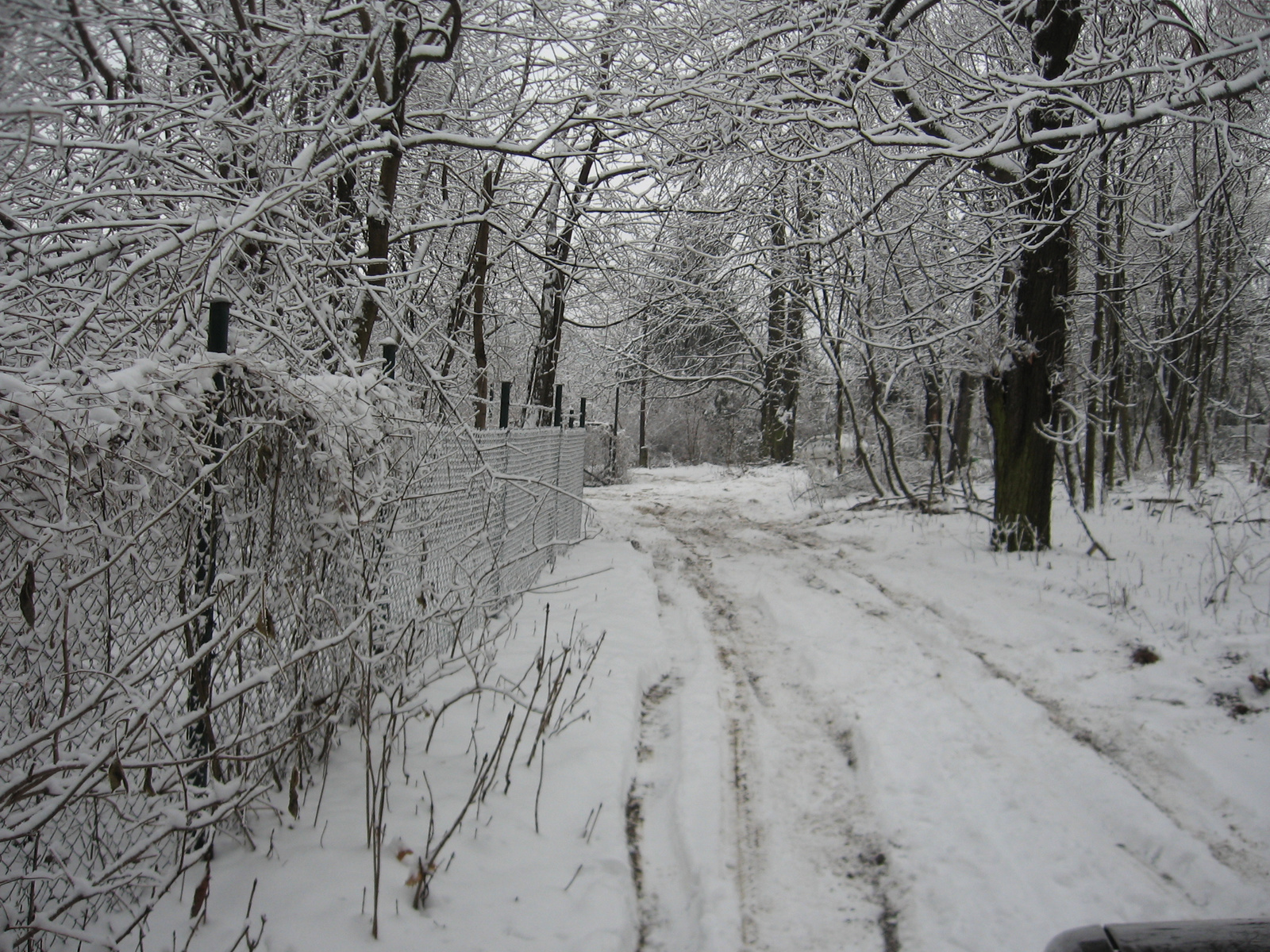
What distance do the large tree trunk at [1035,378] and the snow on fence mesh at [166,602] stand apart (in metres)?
7.40

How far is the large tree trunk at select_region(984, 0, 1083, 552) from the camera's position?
8258 millimetres

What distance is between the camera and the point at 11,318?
280 cm

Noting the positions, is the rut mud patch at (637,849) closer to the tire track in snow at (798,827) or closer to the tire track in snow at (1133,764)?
the tire track in snow at (798,827)

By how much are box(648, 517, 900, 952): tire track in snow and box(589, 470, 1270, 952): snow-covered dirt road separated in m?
0.01

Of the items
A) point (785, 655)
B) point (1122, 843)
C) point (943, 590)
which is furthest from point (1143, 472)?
point (1122, 843)

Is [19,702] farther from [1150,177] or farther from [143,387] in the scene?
[1150,177]

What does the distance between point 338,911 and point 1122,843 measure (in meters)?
3.29

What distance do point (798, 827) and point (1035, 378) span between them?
6.98 meters

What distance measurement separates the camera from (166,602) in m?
2.57

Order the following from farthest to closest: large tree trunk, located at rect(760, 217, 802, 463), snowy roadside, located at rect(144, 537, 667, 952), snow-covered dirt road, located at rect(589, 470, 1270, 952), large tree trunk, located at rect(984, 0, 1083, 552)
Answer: large tree trunk, located at rect(760, 217, 802, 463) < large tree trunk, located at rect(984, 0, 1083, 552) < snow-covered dirt road, located at rect(589, 470, 1270, 952) < snowy roadside, located at rect(144, 537, 667, 952)

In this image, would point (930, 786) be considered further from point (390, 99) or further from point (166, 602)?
point (390, 99)

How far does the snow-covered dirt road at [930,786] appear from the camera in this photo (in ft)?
9.34

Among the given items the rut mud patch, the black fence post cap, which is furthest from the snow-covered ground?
the black fence post cap

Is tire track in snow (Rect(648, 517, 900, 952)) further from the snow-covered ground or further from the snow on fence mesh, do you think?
the snow on fence mesh
